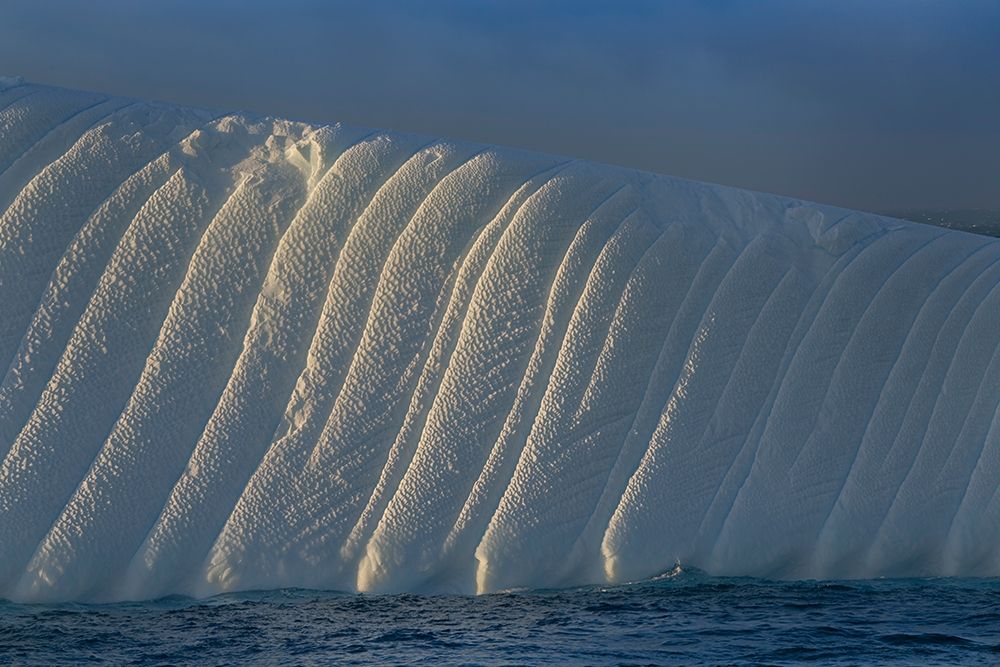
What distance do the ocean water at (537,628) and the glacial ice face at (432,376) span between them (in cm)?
33

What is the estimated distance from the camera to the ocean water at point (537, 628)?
632 cm

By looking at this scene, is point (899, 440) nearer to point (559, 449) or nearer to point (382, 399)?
point (559, 449)

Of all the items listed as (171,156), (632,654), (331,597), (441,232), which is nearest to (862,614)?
(632,654)

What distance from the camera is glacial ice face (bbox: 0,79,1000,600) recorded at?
25.3ft

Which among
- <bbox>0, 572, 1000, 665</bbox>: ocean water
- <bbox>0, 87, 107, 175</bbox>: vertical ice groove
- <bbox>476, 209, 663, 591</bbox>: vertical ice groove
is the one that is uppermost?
<bbox>0, 87, 107, 175</bbox>: vertical ice groove

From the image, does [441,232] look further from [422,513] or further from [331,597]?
[331,597]

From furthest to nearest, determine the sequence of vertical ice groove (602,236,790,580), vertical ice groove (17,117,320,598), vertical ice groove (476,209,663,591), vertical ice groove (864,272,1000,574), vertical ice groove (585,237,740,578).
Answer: vertical ice groove (864,272,1000,574) < vertical ice groove (585,237,740,578) < vertical ice groove (602,236,790,580) < vertical ice groove (476,209,663,591) < vertical ice groove (17,117,320,598)

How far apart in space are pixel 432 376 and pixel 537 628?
2051 mm

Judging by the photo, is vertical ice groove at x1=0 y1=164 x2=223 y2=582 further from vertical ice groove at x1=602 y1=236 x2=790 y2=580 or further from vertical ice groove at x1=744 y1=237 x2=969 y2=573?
vertical ice groove at x1=744 y1=237 x2=969 y2=573

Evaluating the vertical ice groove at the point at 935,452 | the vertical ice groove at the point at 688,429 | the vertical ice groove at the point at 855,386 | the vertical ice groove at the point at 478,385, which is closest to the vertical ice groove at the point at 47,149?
the vertical ice groove at the point at 478,385

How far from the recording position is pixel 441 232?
28.7ft

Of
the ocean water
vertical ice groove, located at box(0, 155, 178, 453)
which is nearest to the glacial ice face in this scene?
vertical ice groove, located at box(0, 155, 178, 453)

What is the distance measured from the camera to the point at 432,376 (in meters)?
8.27

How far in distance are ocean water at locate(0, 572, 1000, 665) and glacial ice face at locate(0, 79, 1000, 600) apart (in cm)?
33
